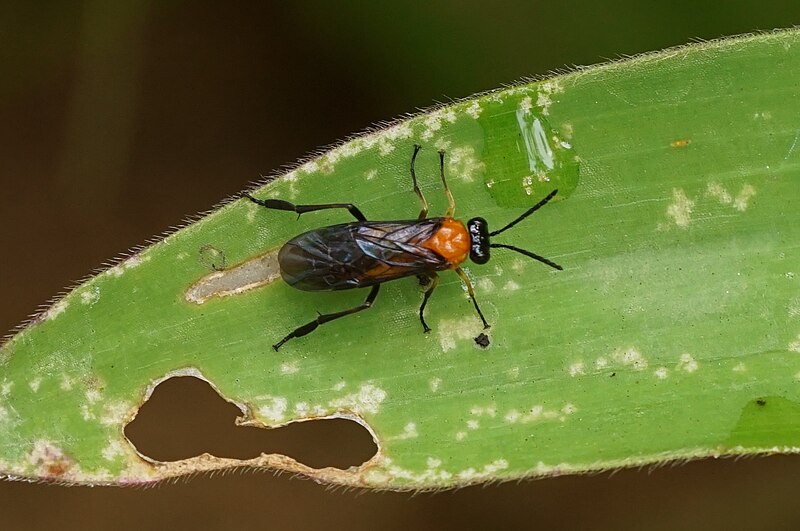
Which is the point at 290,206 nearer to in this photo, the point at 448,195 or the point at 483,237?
the point at 448,195

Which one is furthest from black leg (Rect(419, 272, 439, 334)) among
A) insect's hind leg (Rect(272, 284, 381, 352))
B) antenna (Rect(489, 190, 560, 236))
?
antenna (Rect(489, 190, 560, 236))

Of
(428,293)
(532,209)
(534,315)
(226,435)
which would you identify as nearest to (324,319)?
(428,293)

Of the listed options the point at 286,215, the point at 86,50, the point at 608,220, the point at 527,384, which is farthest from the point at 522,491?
the point at 86,50

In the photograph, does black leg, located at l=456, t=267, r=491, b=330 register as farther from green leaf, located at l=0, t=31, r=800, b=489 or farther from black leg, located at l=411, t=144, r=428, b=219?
black leg, located at l=411, t=144, r=428, b=219

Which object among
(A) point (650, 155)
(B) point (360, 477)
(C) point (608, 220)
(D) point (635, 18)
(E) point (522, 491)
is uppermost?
(D) point (635, 18)

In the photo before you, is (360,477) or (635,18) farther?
(635,18)

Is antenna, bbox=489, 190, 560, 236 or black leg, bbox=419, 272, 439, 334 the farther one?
black leg, bbox=419, 272, 439, 334

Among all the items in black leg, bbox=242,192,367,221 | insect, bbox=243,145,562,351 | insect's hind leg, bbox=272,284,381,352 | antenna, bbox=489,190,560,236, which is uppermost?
black leg, bbox=242,192,367,221

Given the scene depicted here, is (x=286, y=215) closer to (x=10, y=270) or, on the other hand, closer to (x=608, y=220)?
(x=608, y=220)
